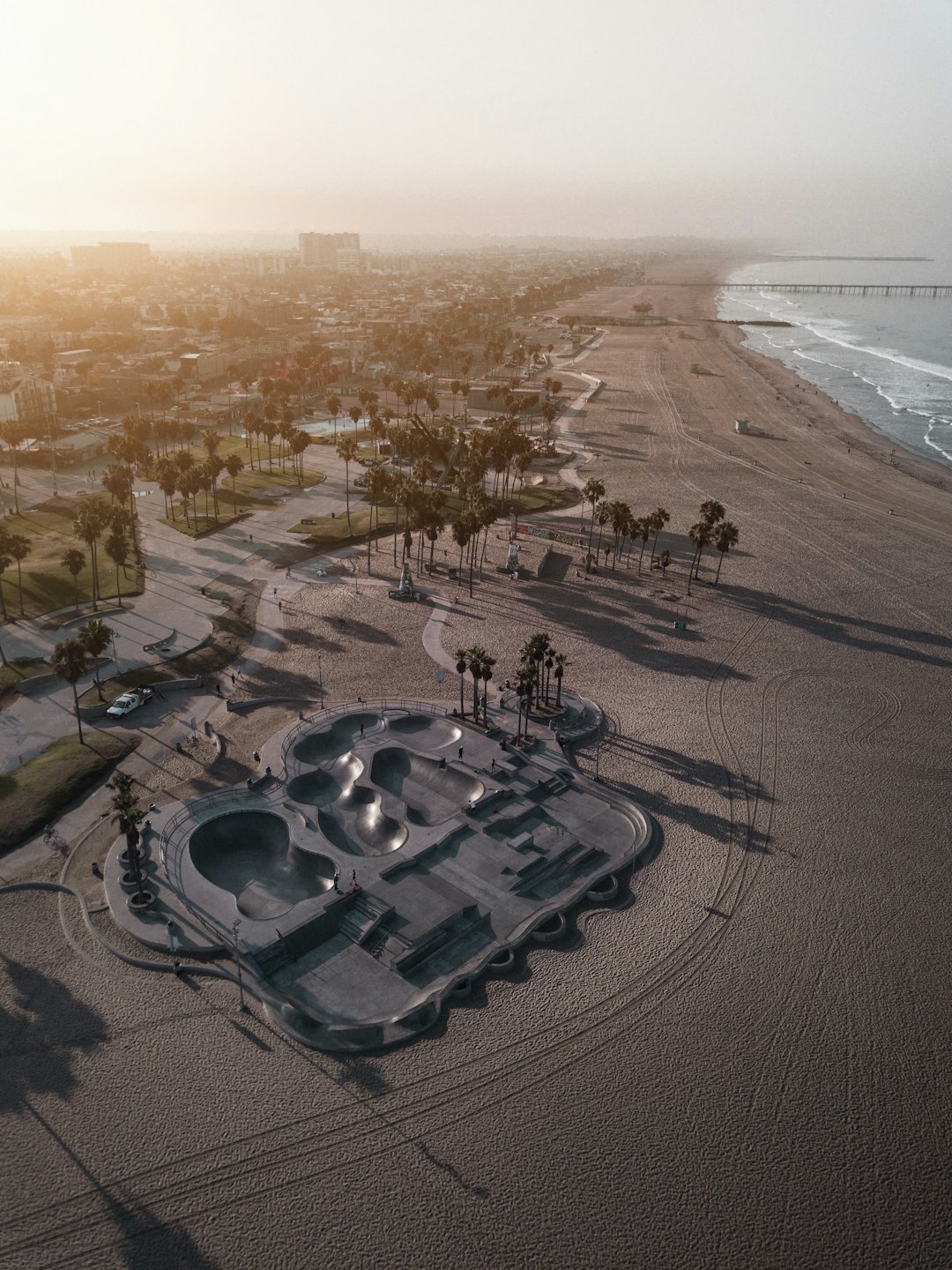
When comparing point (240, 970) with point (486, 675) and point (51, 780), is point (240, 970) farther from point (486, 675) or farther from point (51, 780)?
point (486, 675)

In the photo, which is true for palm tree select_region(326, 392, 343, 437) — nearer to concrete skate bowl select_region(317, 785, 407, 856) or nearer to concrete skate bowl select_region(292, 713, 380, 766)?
concrete skate bowl select_region(292, 713, 380, 766)

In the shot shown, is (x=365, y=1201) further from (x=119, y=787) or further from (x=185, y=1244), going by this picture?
(x=119, y=787)

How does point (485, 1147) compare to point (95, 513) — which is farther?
point (95, 513)

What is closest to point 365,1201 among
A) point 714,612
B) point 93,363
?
point 714,612

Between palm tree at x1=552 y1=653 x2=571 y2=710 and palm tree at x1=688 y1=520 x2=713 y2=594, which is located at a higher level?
palm tree at x1=688 y1=520 x2=713 y2=594

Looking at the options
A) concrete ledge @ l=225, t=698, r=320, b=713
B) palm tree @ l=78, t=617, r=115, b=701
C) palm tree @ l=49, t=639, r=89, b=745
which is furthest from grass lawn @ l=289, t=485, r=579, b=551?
palm tree @ l=49, t=639, r=89, b=745

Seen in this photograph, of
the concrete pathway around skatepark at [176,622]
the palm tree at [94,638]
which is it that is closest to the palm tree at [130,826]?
the concrete pathway around skatepark at [176,622]
